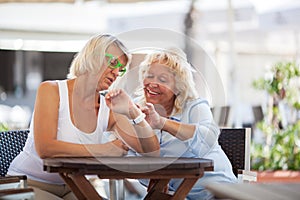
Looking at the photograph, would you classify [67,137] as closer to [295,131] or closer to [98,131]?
[98,131]

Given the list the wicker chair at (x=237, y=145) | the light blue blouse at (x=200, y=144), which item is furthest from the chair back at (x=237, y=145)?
the light blue blouse at (x=200, y=144)

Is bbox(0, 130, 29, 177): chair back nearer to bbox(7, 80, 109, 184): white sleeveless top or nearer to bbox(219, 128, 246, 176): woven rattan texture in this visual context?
bbox(7, 80, 109, 184): white sleeveless top

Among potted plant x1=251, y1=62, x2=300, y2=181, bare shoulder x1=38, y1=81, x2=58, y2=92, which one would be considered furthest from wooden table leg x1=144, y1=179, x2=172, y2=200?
potted plant x1=251, y1=62, x2=300, y2=181

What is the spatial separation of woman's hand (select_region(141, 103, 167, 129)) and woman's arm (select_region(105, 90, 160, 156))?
0.02 metres

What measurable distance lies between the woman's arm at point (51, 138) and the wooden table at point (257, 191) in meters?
0.83

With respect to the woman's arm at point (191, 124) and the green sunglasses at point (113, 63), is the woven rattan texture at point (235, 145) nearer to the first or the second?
the woman's arm at point (191, 124)

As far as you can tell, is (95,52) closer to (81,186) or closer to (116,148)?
(116,148)

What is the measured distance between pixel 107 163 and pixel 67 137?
1.15ft

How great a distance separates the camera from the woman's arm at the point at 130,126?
2.29 meters

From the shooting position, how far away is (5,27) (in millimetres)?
5762

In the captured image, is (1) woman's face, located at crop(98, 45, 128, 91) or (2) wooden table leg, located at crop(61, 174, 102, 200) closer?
(2) wooden table leg, located at crop(61, 174, 102, 200)

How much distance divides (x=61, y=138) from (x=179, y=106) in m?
0.54

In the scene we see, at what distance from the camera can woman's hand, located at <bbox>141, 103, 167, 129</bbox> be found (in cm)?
232

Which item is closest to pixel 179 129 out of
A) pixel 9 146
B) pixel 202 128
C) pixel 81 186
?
pixel 202 128
